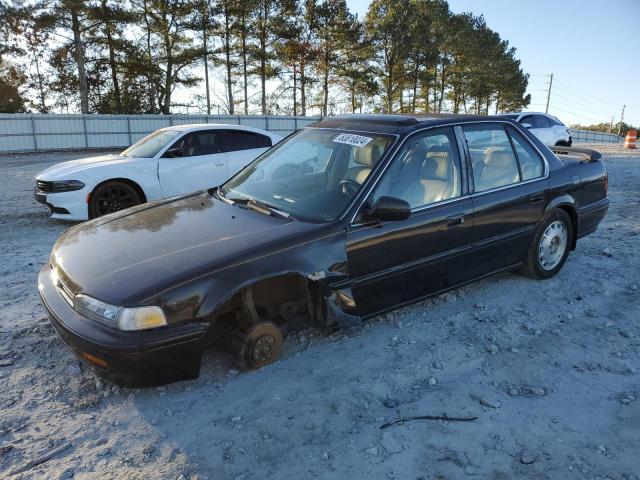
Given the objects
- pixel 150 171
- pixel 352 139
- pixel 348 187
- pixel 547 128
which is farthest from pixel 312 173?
pixel 547 128

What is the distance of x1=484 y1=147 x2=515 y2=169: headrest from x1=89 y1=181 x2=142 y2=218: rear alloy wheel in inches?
202

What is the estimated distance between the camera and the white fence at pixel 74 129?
67.3 feet

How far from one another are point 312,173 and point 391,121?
2.44ft

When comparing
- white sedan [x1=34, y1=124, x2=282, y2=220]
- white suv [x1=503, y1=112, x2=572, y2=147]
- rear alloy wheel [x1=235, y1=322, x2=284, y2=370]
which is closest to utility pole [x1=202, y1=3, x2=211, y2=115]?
white suv [x1=503, y1=112, x2=572, y2=147]

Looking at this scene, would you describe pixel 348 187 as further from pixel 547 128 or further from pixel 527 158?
pixel 547 128

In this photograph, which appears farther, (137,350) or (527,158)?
(527,158)

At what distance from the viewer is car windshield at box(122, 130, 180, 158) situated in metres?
7.47

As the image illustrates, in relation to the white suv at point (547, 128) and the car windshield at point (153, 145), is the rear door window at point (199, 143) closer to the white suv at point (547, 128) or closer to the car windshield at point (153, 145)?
the car windshield at point (153, 145)

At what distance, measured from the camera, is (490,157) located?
4.11m

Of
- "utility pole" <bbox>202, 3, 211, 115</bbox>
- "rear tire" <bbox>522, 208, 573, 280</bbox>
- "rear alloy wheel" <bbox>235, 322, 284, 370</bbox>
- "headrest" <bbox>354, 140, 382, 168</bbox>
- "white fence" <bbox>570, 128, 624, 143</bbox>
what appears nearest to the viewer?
"rear alloy wheel" <bbox>235, 322, 284, 370</bbox>

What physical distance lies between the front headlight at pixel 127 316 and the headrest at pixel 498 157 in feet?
9.47

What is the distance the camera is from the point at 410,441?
252 centimetres

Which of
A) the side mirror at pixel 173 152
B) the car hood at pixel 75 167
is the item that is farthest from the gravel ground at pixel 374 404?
the side mirror at pixel 173 152

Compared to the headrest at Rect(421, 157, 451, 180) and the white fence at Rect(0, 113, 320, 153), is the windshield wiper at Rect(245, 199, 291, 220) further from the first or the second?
the white fence at Rect(0, 113, 320, 153)
